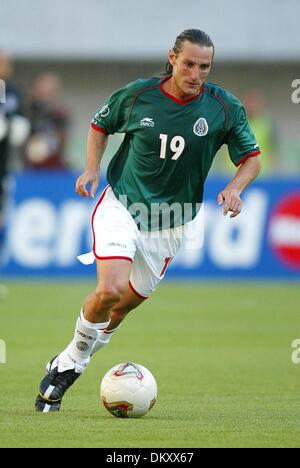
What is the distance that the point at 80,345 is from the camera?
807 centimetres

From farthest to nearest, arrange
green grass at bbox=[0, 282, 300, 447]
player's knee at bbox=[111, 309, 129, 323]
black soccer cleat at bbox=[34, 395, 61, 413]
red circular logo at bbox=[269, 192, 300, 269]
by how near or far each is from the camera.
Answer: red circular logo at bbox=[269, 192, 300, 269] → player's knee at bbox=[111, 309, 129, 323] → black soccer cleat at bbox=[34, 395, 61, 413] → green grass at bbox=[0, 282, 300, 447]

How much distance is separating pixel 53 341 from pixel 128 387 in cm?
459

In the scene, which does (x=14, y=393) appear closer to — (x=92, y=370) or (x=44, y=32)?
(x=92, y=370)

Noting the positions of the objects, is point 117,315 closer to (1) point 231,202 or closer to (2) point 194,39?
(1) point 231,202

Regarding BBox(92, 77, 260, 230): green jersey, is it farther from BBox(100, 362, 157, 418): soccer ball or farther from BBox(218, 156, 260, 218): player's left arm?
BBox(100, 362, 157, 418): soccer ball

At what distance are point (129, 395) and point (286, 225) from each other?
11.0 m

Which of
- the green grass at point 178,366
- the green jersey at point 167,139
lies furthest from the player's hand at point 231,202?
the green grass at point 178,366

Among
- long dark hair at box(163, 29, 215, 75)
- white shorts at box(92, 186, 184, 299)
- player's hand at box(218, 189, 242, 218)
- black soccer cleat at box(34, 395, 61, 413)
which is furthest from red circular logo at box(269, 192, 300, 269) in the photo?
black soccer cleat at box(34, 395, 61, 413)

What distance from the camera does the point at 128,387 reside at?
7.77 meters

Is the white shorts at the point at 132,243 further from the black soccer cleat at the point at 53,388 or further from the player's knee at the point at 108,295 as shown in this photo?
the black soccer cleat at the point at 53,388

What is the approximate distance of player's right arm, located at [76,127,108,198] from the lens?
8039 mm

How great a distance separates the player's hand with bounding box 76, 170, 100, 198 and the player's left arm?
870 millimetres

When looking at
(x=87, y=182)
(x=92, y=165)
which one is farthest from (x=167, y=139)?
(x=87, y=182)
